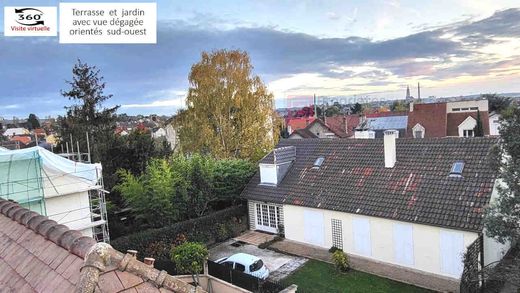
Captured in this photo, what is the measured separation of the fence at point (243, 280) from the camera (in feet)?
47.4

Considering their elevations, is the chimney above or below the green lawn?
above

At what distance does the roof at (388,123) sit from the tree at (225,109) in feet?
57.8

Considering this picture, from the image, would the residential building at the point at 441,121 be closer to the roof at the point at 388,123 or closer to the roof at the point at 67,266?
the roof at the point at 388,123

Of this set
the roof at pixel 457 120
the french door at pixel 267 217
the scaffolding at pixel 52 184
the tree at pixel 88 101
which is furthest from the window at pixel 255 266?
the roof at pixel 457 120

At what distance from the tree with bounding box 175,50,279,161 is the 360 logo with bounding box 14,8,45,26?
1633 cm

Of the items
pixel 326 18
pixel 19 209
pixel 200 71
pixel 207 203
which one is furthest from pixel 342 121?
pixel 19 209

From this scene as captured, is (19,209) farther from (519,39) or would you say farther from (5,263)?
(519,39)

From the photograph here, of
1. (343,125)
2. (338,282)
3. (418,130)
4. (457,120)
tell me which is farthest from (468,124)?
(338,282)

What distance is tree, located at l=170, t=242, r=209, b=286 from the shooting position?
1519 centimetres

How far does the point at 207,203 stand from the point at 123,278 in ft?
66.0

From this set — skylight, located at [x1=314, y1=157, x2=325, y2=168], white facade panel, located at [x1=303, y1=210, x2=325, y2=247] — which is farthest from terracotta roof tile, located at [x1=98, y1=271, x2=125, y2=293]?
skylight, located at [x1=314, y1=157, x2=325, y2=168]

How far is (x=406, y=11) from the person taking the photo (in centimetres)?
2234

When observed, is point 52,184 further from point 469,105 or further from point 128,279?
point 469,105

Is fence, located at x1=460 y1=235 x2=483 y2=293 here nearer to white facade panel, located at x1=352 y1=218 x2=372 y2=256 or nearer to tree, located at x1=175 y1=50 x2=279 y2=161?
white facade panel, located at x1=352 y1=218 x2=372 y2=256
